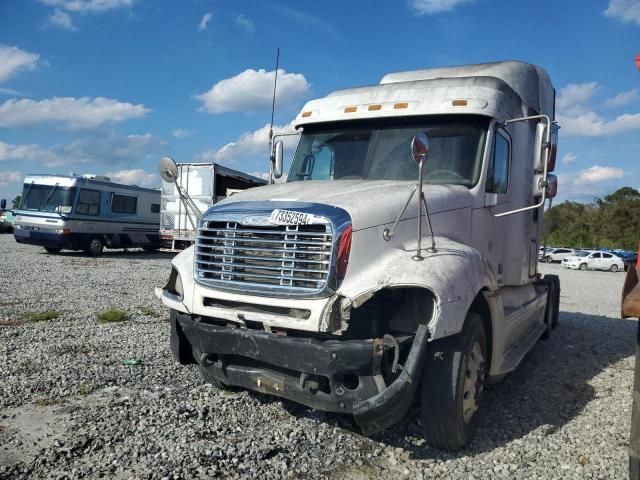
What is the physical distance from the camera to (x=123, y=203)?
22.7 meters

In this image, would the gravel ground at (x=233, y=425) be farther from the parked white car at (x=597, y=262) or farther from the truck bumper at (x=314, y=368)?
the parked white car at (x=597, y=262)

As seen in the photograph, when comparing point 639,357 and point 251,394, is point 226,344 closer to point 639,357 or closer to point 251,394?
point 251,394

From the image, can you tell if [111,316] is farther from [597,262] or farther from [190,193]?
[597,262]

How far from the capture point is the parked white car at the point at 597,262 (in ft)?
109

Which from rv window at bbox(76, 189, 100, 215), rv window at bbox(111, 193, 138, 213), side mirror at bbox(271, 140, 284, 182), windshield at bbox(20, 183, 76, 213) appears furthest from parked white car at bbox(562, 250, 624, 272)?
side mirror at bbox(271, 140, 284, 182)

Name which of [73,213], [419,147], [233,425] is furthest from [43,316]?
[73,213]

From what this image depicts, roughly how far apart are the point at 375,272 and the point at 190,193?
55.0 feet

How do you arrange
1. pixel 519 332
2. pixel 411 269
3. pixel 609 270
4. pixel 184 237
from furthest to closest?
pixel 609 270 < pixel 184 237 < pixel 519 332 < pixel 411 269

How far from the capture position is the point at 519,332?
5.96m

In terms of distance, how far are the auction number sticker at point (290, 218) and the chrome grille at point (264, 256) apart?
0.04 meters

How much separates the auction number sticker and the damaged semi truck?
1 cm

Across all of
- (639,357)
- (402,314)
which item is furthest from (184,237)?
(639,357)

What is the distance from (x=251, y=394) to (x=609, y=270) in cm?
3473

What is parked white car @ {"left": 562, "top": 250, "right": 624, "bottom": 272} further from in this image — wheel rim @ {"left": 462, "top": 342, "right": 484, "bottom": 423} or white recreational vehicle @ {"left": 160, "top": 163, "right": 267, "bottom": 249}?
wheel rim @ {"left": 462, "top": 342, "right": 484, "bottom": 423}
